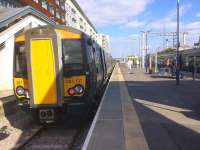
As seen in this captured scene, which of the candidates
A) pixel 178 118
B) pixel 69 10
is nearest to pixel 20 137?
pixel 178 118

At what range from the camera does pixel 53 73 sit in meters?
11.1

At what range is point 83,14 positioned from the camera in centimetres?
11956

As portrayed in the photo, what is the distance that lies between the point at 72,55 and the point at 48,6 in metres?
59.8

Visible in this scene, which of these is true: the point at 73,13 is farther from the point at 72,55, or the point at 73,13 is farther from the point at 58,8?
the point at 72,55

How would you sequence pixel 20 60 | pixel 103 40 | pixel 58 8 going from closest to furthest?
pixel 20 60 → pixel 58 8 → pixel 103 40

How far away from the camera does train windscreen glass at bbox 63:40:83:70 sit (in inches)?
448

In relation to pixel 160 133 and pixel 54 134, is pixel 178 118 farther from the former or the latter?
pixel 54 134

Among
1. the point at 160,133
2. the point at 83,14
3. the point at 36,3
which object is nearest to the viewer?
the point at 160,133

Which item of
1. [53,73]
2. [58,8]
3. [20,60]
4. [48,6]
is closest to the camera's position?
[53,73]

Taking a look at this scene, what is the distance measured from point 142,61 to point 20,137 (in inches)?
2531

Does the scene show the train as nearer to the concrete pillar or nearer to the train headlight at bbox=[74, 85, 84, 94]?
the train headlight at bbox=[74, 85, 84, 94]

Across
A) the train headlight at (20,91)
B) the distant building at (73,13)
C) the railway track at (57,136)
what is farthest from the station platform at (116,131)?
the distant building at (73,13)

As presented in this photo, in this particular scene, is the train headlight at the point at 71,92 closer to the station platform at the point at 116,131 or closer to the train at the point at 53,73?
the train at the point at 53,73

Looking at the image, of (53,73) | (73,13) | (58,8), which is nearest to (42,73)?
(53,73)
